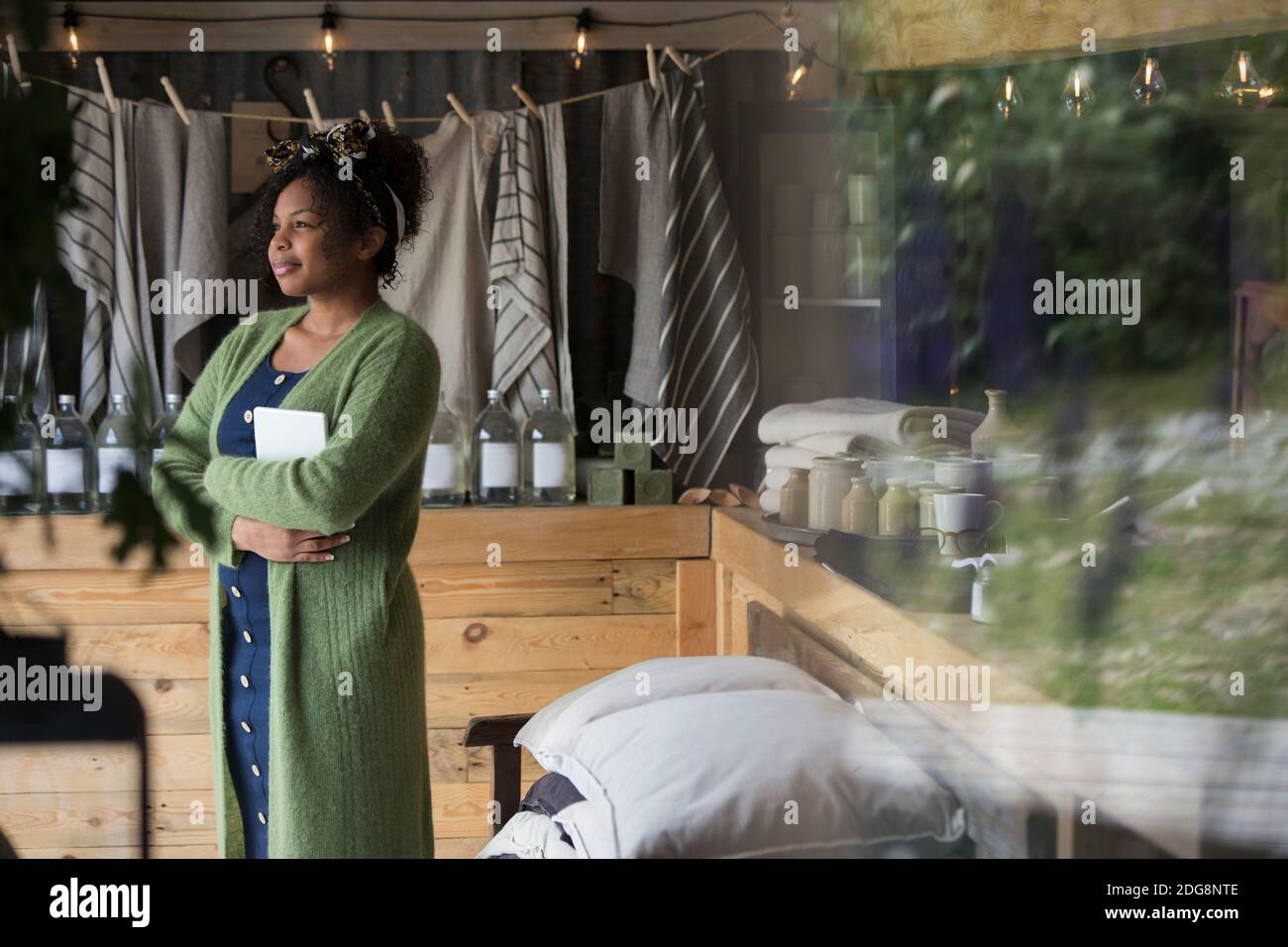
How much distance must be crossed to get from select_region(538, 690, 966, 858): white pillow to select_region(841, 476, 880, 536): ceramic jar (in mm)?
195

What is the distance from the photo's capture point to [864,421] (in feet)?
3.59

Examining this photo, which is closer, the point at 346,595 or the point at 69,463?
the point at 346,595

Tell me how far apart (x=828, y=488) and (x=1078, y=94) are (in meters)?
0.40

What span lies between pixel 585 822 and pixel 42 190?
1.92 feet

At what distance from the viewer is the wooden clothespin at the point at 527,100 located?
1506 mm

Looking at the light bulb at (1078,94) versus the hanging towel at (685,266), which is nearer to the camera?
the light bulb at (1078,94)

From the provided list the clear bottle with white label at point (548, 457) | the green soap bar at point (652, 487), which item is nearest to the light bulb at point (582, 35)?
the clear bottle with white label at point (548, 457)

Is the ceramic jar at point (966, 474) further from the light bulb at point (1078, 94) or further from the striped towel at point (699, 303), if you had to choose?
the striped towel at point (699, 303)

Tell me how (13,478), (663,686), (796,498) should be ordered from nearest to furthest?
1. (663,686)
2. (796,498)
3. (13,478)

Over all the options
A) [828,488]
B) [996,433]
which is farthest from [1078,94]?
[828,488]

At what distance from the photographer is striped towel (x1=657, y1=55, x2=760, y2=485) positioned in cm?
139

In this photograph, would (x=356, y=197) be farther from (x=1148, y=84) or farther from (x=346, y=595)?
(x=1148, y=84)

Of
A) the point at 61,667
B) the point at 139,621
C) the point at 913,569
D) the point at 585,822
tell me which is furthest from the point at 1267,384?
the point at 61,667

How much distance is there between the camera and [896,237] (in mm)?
1061
